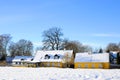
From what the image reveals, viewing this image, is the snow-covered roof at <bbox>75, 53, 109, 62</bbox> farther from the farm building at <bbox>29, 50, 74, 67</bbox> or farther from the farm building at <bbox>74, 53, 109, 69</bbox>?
the farm building at <bbox>29, 50, 74, 67</bbox>

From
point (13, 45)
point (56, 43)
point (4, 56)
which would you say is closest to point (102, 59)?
point (56, 43)

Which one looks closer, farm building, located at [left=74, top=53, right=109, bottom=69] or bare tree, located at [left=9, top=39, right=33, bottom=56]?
farm building, located at [left=74, top=53, right=109, bottom=69]

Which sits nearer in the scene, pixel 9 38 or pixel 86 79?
pixel 86 79

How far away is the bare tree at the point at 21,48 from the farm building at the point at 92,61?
4442 cm

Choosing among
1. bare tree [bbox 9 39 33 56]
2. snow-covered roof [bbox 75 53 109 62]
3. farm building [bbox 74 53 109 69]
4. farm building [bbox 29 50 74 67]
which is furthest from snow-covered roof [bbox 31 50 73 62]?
bare tree [bbox 9 39 33 56]

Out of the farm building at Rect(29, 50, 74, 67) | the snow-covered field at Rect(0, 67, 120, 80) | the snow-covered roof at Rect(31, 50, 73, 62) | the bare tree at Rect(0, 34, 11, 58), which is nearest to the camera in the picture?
the snow-covered field at Rect(0, 67, 120, 80)

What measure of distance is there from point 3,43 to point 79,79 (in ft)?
288

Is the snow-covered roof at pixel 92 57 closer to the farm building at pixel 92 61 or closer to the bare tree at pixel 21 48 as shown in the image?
the farm building at pixel 92 61

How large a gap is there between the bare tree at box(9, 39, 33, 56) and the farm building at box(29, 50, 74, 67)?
34767mm

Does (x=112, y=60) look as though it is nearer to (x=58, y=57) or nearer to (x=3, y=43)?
(x=58, y=57)

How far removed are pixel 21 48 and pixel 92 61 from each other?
1959 inches

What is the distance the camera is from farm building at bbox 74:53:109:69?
6619 centimetres

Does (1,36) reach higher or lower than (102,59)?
higher

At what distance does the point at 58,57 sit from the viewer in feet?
242
